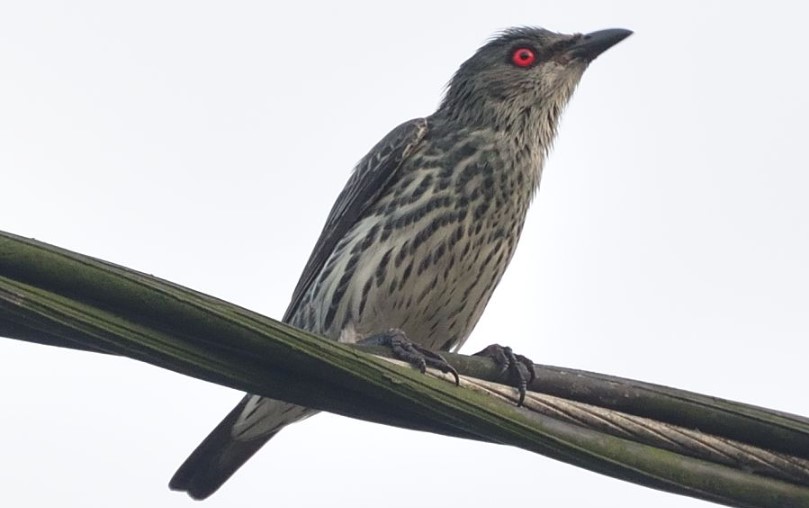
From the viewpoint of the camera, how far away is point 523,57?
8.51m

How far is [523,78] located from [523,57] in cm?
20

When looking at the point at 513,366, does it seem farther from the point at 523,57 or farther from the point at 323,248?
the point at 523,57

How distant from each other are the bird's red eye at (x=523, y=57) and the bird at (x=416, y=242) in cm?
39

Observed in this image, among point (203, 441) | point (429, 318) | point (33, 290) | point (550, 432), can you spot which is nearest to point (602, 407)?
point (550, 432)

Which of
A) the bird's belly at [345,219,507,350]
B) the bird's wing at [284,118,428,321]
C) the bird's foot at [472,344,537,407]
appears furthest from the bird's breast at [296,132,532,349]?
the bird's foot at [472,344,537,407]

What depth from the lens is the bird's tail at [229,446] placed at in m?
7.30

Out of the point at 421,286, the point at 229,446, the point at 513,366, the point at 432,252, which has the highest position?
the point at 432,252

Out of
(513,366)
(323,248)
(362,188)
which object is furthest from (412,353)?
(323,248)

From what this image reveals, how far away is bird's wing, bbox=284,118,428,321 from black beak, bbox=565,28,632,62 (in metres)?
1.04

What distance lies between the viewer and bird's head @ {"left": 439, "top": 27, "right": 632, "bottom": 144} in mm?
8055

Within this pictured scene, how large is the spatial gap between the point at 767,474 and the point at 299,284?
434 centimetres

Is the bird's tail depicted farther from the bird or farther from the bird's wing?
the bird's wing

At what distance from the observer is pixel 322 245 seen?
796 centimetres

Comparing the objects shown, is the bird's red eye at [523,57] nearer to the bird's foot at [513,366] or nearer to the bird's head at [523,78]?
the bird's head at [523,78]
